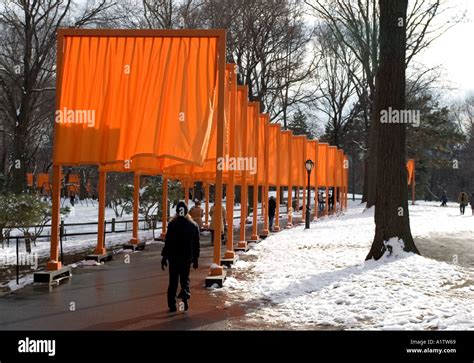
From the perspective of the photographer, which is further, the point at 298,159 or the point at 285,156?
the point at 298,159

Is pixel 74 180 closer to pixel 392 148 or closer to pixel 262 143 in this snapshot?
pixel 262 143

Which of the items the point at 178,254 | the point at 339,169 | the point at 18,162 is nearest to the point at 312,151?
the point at 339,169

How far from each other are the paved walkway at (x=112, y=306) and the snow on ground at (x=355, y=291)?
694 mm

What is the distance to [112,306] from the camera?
29.7 feet

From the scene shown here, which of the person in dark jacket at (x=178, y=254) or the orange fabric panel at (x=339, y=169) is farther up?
the orange fabric panel at (x=339, y=169)

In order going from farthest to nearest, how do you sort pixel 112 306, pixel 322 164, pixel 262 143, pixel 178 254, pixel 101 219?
pixel 322 164 → pixel 262 143 → pixel 101 219 → pixel 112 306 → pixel 178 254

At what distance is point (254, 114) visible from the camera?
17734mm

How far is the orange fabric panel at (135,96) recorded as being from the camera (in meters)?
11.5
